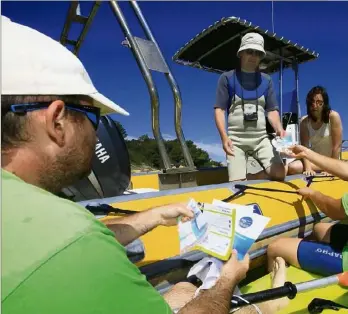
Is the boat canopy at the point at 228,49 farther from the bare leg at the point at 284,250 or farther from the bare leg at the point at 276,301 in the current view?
the bare leg at the point at 276,301

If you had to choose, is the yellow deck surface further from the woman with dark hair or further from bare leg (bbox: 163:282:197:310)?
the woman with dark hair

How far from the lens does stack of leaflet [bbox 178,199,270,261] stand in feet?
4.76

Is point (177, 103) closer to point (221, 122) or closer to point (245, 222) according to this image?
point (221, 122)

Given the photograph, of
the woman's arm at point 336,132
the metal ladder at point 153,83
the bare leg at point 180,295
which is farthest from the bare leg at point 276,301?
the woman's arm at point 336,132

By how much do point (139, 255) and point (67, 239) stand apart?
3.49ft

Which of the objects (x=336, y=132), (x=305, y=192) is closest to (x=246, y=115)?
(x=305, y=192)

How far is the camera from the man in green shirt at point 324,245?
7.41ft

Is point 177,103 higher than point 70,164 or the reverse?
higher

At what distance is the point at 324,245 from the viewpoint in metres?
2.36

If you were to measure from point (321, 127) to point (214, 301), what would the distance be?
3729mm

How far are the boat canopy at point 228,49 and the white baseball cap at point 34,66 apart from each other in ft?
13.2

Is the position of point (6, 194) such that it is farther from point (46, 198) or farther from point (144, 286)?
point (144, 286)

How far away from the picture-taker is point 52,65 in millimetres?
1009

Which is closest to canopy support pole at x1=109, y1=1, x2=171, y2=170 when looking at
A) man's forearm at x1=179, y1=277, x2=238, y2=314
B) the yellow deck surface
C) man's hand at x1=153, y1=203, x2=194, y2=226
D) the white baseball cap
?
→ the yellow deck surface
